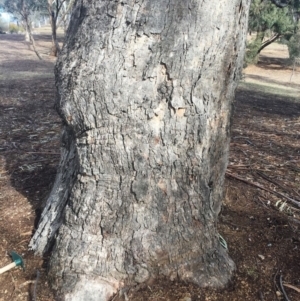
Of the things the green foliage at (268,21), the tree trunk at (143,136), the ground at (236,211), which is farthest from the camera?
the green foliage at (268,21)

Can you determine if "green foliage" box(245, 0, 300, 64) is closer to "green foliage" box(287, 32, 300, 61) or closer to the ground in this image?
"green foliage" box(287, 32, 300, 61)

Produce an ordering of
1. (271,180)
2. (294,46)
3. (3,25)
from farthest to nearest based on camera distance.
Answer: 1. (3,25)
2. (294,46)
3. (271,180)

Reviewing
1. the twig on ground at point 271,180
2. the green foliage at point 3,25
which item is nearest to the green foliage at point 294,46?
the twig on ground at point 271,180

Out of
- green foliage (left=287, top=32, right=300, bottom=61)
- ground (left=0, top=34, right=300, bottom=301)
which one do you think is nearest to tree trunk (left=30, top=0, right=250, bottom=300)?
ground (left=0, top=34, right=300, bottom=301)

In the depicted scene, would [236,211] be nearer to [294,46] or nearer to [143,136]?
[143,136]

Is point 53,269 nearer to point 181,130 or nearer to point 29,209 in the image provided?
point 29,209

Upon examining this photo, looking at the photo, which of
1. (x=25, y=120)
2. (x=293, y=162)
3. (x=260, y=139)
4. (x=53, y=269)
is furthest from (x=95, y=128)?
(x=25, y=120)

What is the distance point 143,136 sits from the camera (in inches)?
68.6

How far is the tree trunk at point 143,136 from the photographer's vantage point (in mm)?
1651

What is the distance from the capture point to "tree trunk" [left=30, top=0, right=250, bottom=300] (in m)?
1.65

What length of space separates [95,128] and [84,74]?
10.2 inches

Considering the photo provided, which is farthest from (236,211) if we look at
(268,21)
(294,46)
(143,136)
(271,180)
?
(294,46)

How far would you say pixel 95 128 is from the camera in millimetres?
1747

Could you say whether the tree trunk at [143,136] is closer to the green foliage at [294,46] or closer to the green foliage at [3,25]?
the green foliage at [294,46]
